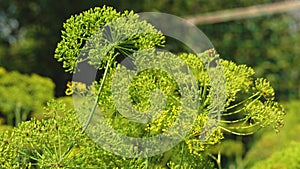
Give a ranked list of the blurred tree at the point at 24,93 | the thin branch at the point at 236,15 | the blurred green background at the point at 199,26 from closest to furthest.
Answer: the blurred tree at the point at 24,93 → the blurred green background at the point at 199,26 → the thin branch at the point at 236,15

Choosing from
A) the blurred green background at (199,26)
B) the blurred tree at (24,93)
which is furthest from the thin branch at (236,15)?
the blurred tree at (24,93)

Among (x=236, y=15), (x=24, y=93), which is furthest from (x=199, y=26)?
(x=24, y=93)

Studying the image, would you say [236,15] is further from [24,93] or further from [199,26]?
[24,93]

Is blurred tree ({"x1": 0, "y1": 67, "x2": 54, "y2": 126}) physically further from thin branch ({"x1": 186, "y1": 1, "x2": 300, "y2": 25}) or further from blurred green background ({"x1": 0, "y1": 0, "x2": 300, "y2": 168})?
thin branch ({"x1": 186, "y1": 1, "x2": 300, "y2": 25})

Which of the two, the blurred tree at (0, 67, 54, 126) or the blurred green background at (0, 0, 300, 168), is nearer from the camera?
the blurred tree at (0, 67, 54, 126)

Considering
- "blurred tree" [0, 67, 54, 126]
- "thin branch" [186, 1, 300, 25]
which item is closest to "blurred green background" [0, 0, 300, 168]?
"thin branch" [186, 1, 300, 25]

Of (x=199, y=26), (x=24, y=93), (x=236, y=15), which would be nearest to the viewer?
(x=24, y=93)

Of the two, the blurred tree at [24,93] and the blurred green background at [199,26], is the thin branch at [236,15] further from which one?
the blurred tree at [24,93]

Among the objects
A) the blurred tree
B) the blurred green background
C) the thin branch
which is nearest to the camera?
the blurred tree

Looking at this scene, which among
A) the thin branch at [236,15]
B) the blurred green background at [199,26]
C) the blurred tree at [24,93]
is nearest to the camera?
the blurred tree at [24,93]

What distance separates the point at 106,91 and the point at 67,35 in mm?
115

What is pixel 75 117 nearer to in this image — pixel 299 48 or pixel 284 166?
pixel 284 166

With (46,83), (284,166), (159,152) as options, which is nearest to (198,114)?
(159,152)

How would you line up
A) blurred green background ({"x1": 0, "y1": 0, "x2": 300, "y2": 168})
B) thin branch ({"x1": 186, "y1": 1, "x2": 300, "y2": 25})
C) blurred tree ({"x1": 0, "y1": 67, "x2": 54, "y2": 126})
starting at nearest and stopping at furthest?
1. blurred tree ({"x1": 0, "y1": 67, "x2": 54, "y2": 126})
2. blurred green background ({"x1": 0, "y1": 0, "x2": 300, "y2": 168})
3. thin branch ({"x1": 186, "y1": 1, "x2": 300, "y2": 25})
